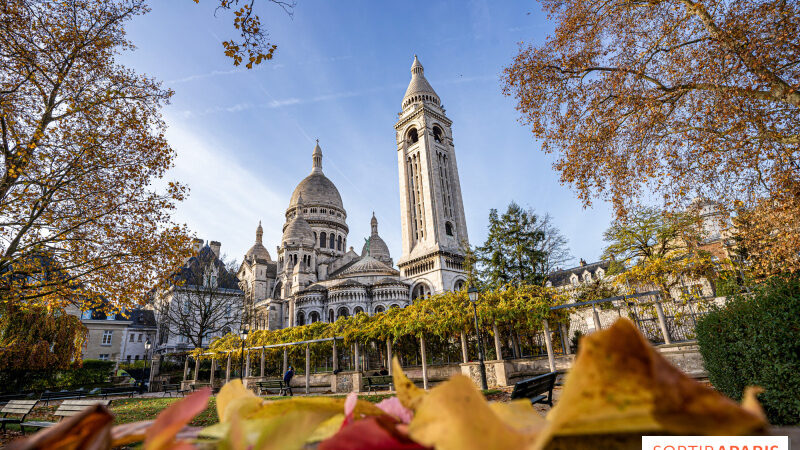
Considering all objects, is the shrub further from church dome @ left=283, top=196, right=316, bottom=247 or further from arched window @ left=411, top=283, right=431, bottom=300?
church dome @ left=283, top=196, right=316, bottom=247

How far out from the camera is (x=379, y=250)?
53781 mm

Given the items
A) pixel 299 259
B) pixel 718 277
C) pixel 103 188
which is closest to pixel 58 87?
pixel 103 188

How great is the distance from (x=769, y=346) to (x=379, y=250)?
50277 mm

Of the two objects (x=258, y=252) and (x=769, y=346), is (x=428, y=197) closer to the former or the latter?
(x=258, y=252)

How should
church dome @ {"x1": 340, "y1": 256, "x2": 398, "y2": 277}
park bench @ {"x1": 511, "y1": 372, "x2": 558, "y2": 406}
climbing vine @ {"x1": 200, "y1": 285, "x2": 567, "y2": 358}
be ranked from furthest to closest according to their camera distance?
church dome @ {"x1": 340, "y1": 256, "x2": 398, "y2": 277}, climbing vine @ {"x1": 200, "y1": 285, "x2": 567, "y2": 358}, park bench @ {"x1": 511, "y1": 372, "x2": 558, "y2": 406}

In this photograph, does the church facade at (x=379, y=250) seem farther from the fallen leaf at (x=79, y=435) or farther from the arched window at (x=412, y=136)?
the fallen leaf at (x=79, y=435)

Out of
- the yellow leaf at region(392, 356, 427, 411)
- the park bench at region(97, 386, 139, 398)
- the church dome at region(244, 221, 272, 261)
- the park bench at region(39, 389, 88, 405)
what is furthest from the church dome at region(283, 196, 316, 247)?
the yellow leaf at region(392, 356, 427, 411)

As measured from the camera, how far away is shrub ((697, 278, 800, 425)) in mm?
3846

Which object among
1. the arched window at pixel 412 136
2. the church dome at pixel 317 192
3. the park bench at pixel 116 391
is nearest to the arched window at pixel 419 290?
the arched window at pixel 412 136

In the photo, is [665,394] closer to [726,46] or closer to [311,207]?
[726,46]

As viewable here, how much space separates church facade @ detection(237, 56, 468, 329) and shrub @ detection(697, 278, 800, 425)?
30.9 meters

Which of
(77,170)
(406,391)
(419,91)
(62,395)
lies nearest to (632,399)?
(406,391)

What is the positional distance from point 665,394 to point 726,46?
367 inches

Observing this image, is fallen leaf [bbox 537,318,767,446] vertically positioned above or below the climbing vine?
below
